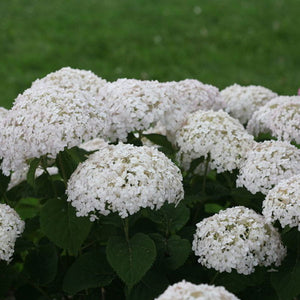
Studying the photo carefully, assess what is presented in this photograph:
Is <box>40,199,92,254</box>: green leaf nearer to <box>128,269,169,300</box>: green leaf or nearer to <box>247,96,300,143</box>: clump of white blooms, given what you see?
<box>128,269,169,300</box>: green leaf

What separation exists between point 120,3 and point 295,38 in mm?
3262

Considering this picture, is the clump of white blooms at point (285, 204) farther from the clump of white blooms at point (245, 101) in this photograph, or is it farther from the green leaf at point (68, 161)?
the clump of white blooms at point (245, 101)

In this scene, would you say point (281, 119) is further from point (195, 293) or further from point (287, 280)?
point (195, 293)

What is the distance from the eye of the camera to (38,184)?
3.22m

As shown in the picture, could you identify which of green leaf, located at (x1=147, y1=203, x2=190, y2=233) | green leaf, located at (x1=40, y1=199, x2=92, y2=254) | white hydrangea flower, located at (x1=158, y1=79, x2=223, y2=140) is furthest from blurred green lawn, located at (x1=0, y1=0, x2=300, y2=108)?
green leaf, located at (x1=40, y1=199, x2=92, y2=254)

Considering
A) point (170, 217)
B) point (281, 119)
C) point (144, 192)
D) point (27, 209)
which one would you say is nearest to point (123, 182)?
point (144, 192)

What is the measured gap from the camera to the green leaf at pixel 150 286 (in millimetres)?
2668

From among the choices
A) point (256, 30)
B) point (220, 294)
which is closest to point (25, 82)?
point (256, 30)

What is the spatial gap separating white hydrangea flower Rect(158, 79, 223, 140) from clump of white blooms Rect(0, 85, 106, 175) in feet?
1.49

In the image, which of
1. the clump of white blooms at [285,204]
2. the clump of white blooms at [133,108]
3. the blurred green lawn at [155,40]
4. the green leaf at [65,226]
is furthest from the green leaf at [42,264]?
the blurred green lawn at [155,40]

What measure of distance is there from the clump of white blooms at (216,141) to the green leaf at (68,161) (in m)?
0.54

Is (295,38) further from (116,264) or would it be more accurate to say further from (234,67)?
(116,264)

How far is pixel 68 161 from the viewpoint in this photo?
9.59ft

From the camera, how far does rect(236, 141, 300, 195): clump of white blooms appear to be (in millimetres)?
2775
